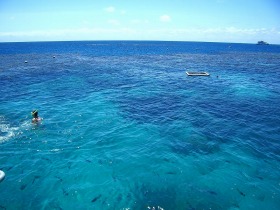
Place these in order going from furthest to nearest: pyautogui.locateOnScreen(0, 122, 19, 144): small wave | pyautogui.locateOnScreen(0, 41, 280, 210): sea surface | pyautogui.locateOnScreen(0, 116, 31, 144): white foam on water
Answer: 1. pyautogui.locateOnScreen(0, 116, 31, 144): white foam on water
2. pyautogui.locateOnScreen(0, 122, 19, 144): small wave
3. pyautogui.locateOnScreen(0, 41, 280, 210): sea surface

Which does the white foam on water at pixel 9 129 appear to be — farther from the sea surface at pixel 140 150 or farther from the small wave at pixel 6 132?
the sea surface at pixel 140 150

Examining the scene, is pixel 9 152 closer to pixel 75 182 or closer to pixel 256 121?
pixel 75 182

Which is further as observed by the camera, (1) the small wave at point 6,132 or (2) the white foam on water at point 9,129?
(2) the white foam on water at point 9,129

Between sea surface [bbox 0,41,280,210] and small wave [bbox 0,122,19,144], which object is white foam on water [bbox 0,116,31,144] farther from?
sea surface [bbox 0,41,280,210]

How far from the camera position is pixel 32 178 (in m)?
17.0

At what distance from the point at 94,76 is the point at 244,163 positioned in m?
42.6

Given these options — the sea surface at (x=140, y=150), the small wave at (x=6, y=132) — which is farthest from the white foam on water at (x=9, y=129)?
the sea surface at (x=140, y=150)

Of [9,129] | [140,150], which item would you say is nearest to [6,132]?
[9,129]

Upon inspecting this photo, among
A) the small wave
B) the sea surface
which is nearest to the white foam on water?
the small wave

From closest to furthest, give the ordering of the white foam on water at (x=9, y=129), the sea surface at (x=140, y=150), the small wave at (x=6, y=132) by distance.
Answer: the sea surface at (x=140, y=150)
the small wave at (x=6, y=132)
the white foam on water at (x=9, y=129)

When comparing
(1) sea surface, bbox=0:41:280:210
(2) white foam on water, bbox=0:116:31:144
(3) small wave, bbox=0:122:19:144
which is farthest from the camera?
(2) white foam on water, bbox=0:116:31:144

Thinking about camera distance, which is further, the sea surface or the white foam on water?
the white foam on water

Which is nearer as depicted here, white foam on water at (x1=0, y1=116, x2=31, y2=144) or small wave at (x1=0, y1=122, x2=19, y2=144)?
small wave at (x1=0, y1=122, x2=19, y2=144)

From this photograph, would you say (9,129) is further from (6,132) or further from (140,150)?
(140,150)
